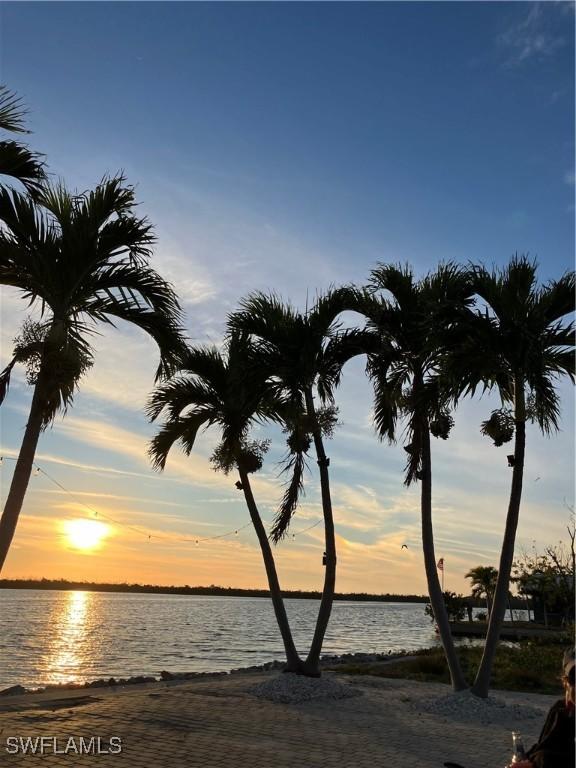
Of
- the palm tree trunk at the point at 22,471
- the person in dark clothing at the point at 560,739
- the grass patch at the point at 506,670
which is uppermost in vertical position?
the palm tree trunk at the point at 22,471

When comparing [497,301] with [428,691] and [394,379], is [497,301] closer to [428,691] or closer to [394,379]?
[394,379]

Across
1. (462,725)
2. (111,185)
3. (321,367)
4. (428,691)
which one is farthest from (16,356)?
(428,691)

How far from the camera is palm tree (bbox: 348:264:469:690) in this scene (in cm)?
1455

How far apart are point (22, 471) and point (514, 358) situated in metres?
9.57

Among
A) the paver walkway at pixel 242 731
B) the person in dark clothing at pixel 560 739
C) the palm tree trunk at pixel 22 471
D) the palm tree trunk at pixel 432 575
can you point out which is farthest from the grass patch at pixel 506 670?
the person in dark clothing at pixel 560 739

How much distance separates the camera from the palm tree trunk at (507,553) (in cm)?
1398

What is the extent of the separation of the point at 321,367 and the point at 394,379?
1.79 meters

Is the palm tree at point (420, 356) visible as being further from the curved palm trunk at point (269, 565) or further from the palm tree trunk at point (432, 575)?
the curved palm trunk at point (269, 565)

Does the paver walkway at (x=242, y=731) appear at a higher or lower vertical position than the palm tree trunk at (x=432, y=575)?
lower

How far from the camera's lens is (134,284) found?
31.5 ft

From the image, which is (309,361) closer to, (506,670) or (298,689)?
(298,689)

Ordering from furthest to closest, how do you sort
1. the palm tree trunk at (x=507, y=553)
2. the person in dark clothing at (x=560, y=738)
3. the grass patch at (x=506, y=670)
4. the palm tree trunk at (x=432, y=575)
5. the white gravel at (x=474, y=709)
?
the grass patch at (x=506, y=670) → the palm tree trunk at (x=432, y=575) → the palm tree trunk at (x=507, y=553) → the white gravel at (x=474, y=709) → the person in dark clothing at (x=560, y=738)

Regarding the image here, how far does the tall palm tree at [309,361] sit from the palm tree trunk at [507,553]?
3.65 metres

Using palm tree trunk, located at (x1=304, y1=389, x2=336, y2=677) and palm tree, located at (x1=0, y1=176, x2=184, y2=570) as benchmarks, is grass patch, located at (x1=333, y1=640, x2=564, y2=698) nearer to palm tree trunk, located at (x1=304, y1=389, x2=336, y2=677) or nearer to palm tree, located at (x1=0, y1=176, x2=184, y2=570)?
palm tree trunk, located at (x1=304, y1=389, x2=336, y2=677)
